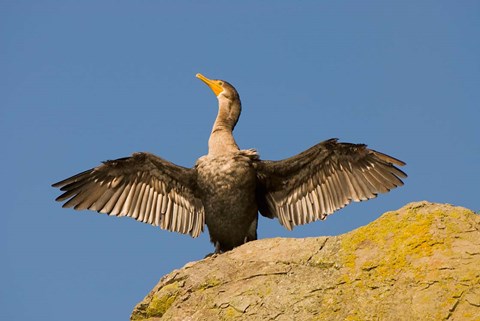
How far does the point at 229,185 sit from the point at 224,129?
1.03 m

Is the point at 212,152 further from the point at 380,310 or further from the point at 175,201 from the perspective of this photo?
the point at 380,310

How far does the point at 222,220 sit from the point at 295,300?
2.85 metres

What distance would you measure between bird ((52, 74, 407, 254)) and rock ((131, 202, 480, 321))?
1.76 meters

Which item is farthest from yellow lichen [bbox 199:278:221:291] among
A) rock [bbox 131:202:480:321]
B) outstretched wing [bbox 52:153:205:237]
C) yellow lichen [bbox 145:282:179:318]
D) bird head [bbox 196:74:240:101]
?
bird head [bbox 196:74:240:101]

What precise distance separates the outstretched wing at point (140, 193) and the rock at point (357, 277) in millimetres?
2473

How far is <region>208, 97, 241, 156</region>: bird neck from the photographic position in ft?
33.7

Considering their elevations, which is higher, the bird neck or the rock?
the bird neck

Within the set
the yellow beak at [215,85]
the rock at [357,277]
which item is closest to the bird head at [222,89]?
the yellow beak at [215,85]

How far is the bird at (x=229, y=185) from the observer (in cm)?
1002

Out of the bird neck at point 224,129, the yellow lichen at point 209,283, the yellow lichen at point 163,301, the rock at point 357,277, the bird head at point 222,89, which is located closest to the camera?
the rock at point 357,277

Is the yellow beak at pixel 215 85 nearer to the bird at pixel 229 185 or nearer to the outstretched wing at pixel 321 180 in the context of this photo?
the bird at pixel 229 185

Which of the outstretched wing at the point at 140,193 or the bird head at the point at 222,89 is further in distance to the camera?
the bird head at the point at 222,89

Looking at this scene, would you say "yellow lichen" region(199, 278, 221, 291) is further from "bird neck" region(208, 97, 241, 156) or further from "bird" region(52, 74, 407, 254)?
"bird neck" region(208, 97, 241, 156)

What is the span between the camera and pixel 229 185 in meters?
9.93
